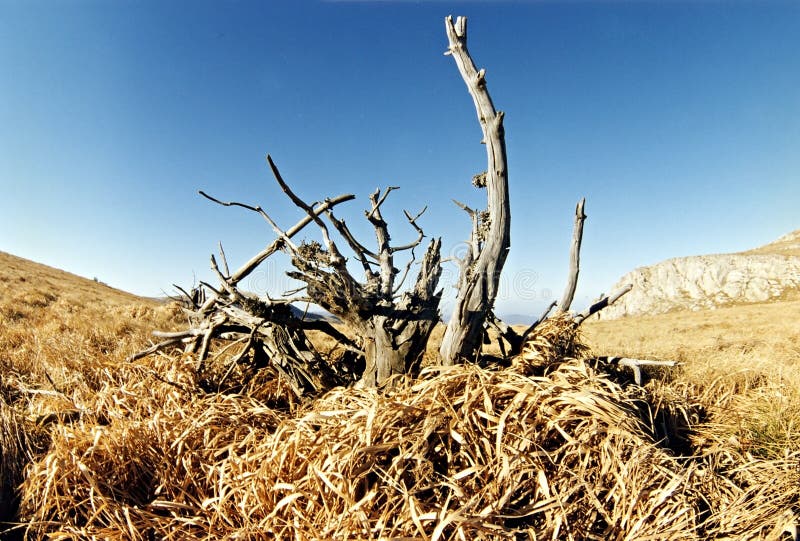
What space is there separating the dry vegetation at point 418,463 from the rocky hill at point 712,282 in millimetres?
53769

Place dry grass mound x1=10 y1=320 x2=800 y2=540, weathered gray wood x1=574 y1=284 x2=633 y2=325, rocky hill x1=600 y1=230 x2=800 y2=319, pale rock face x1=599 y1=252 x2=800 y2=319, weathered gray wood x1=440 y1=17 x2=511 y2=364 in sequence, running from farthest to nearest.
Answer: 1. pale rock face x1=599 y1=252 x2=800 y2=319
2. rocky hill x1=600 y1=230 x2=800 y2=319
3. weathered gray wood x1=574 y1=284 x2=633 y2=325
4. weathered gray wood x1=440 y1=17 x2=511 y2=364
5. dry grass mound x1=10 y1=320 x2=800 y2=540

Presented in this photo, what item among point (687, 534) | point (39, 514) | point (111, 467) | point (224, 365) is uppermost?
point (224, 365)

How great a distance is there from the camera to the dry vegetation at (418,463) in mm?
2223

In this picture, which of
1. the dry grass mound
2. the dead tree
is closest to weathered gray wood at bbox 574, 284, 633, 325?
the dead tree

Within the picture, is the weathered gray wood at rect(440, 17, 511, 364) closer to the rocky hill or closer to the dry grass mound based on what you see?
the dry grass mound

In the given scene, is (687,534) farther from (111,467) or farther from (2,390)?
(2,390)

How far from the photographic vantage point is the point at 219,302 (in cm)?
462

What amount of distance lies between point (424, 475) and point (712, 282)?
76044 millimetres

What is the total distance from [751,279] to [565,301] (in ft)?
232

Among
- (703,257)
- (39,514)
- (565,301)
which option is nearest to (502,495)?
(565,301)

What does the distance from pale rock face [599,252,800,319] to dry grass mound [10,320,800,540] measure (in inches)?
2139

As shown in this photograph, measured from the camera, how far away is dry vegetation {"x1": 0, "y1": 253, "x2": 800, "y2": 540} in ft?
7.29

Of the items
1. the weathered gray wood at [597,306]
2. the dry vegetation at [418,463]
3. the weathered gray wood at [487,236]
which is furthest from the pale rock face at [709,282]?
the weathered gray wood at [487,236]

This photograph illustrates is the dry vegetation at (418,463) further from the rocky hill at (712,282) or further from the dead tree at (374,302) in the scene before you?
the rocky hill at (712,282)
